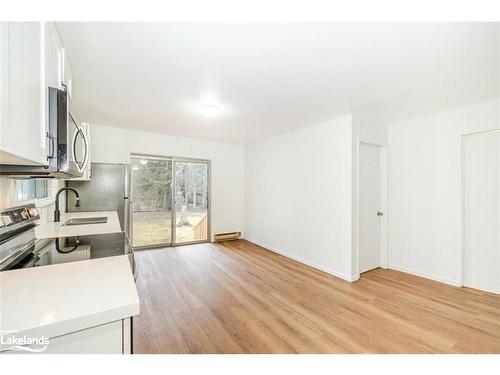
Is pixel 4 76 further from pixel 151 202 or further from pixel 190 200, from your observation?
pixel 190 200

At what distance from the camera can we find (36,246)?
1.51 meters

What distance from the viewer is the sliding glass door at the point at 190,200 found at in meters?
4.95

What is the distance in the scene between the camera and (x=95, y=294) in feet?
2.75

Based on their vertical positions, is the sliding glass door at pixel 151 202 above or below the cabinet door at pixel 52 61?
below

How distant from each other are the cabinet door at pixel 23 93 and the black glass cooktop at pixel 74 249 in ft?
2.08

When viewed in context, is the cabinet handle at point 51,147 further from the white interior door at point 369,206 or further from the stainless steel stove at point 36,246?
the white interior door at point 369,206

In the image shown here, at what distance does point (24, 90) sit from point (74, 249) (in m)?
1.06

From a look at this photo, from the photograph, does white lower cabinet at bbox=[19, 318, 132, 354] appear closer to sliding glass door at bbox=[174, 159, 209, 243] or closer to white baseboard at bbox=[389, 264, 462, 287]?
white baseboard at bbox=[389, 264, 462, 287]

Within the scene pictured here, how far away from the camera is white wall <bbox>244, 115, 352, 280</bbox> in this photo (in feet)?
11.0

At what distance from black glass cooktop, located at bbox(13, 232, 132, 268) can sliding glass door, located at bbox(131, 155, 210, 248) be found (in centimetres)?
288

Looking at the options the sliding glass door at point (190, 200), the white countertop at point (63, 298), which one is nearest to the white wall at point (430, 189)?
the sliding glass door at point (190, 200)

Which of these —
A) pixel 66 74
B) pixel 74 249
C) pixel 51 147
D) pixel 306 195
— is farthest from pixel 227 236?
pixel 51 147
